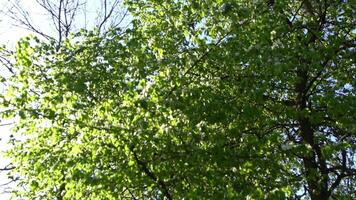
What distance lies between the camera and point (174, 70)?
34.0 ft

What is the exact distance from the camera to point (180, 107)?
9.41 m

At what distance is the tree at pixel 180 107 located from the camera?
9.31 metres

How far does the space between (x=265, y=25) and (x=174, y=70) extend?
2.50 meters

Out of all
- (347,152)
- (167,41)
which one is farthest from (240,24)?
(347,152)

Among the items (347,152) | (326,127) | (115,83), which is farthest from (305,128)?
(115,83)

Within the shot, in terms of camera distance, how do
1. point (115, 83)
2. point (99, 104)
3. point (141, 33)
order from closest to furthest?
point (99, 104)
point (115, 83)
point (141, 33)

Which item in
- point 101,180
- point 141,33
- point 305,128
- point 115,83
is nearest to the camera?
point 101,180

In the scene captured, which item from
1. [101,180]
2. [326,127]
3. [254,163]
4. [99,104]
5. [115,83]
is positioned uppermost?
[326,127]

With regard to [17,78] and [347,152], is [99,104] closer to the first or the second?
[17,78]

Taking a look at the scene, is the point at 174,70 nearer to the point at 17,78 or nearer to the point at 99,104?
the point at 99,104

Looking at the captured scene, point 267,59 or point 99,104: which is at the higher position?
point 267,59

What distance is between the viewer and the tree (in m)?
9.31

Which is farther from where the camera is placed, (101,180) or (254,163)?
(254,163)

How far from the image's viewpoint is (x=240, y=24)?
10.8 meters
